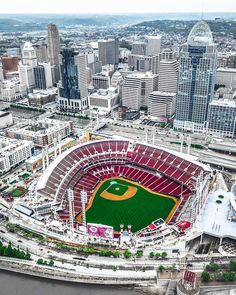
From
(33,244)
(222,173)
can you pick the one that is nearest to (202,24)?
(222,173)

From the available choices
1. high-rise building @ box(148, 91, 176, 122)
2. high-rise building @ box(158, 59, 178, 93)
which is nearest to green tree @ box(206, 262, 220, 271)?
high-rise building @ box(148, 91, 176, 122)

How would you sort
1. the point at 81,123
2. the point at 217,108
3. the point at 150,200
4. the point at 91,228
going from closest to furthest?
the point at 91,228 < the point at 150,200 < the point at 217,108 < the point at 81,123

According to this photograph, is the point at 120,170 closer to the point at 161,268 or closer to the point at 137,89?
→ the point at 161,268

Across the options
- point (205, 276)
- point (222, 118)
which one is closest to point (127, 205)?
point (205, 276)

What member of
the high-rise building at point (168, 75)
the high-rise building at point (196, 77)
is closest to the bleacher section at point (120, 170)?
the high-rise building at point (196, 77)

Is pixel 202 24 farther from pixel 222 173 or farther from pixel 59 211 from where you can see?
pixel 59 211

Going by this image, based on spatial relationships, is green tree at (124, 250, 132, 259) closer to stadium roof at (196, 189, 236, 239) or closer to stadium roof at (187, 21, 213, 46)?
stadium roof at (196, 189, 236, 239)

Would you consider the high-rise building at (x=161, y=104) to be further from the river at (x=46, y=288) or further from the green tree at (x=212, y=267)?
the river at (x=46, y=288)
